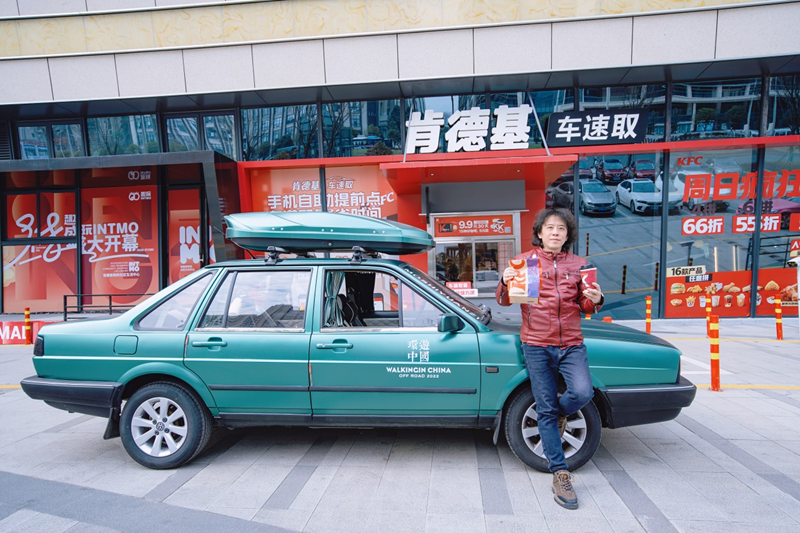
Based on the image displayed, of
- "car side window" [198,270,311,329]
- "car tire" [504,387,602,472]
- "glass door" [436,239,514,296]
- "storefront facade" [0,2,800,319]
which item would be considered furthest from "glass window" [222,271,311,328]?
"glass door" [436,239,514,296]

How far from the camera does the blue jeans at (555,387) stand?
3035mm

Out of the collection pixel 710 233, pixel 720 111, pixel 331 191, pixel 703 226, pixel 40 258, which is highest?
pixel 720 111

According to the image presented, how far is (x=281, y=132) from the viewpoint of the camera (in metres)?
11.4

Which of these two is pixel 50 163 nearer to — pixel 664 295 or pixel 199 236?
pixel 199 236

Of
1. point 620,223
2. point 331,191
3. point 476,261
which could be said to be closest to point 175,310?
point 476,261

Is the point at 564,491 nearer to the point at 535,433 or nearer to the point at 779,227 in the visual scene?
→ the point at 535,433

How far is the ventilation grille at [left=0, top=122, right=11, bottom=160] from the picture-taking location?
12.0 meters

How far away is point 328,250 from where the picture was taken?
12.9 feet

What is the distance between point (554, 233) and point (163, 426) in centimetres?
343

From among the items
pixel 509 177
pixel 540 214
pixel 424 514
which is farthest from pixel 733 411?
pixel 509 177

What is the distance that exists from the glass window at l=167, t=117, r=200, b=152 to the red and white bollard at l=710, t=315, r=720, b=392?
12.0 metres

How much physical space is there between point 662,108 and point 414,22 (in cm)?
627

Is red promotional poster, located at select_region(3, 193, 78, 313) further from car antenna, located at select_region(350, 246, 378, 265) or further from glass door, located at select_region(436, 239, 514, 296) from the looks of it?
car antenna, located at select_region(350, 246, 378, 265)

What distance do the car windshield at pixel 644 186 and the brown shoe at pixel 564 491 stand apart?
9576 millimetres
